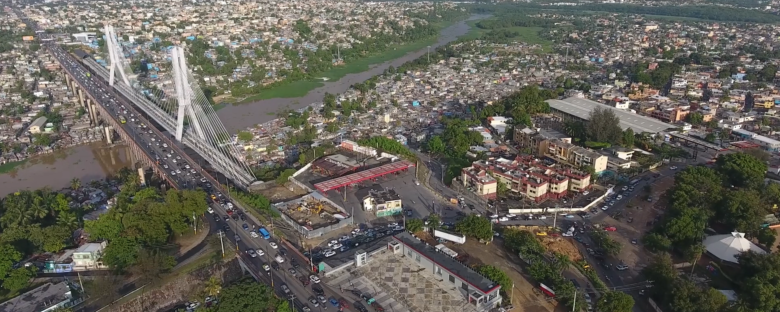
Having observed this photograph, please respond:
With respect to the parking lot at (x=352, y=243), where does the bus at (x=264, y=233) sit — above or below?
above

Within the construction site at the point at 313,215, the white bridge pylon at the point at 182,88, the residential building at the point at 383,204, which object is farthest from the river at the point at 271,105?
the residential building at the point at 383,204

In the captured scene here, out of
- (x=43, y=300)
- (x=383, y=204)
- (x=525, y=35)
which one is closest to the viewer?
(x=43, y=300)

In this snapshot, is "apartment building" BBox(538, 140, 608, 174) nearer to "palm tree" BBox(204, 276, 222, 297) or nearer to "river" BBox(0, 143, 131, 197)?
"palm tree" BBox(204, 276, 222, 297)

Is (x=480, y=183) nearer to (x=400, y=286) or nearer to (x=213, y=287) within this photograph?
(x=400, y=286)

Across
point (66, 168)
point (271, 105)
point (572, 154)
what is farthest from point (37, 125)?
point (572, 154)

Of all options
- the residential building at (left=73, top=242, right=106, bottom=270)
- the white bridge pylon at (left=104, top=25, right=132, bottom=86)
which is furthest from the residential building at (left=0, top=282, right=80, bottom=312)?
the white bridge pylon at (left=104, top=25, right=132, bottom=86)

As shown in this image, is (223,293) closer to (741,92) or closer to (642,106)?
(642,106)

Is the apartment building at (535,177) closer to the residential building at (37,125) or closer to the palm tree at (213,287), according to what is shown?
the palm tree at (213,287)
